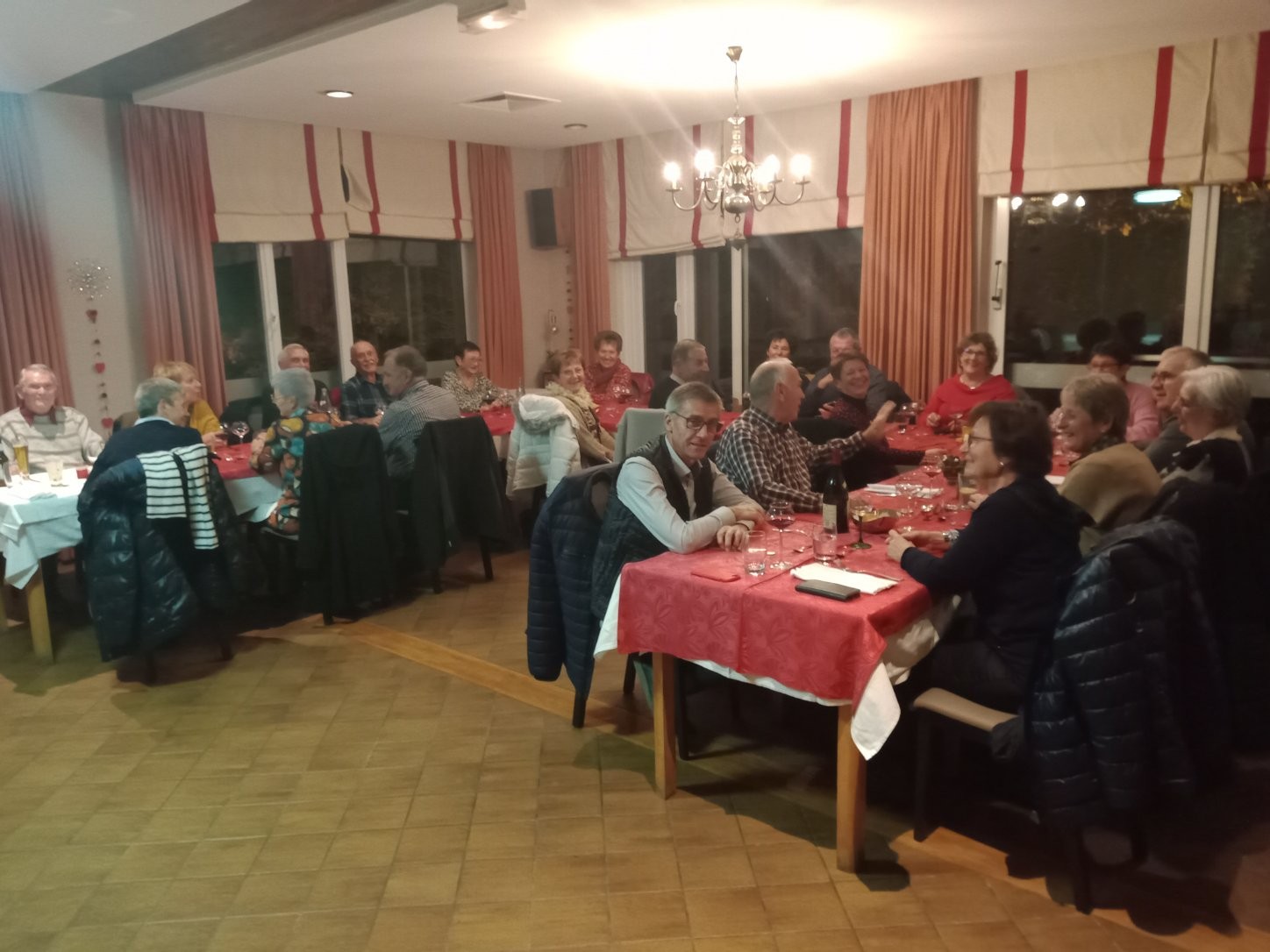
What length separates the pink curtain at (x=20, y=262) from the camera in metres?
5.22

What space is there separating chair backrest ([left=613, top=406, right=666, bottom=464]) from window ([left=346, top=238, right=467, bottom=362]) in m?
2.96

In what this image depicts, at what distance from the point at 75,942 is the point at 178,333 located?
424 centimetres

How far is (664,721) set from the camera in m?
2.79

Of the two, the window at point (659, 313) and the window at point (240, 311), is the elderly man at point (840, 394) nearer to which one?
the window at point (659, 313)

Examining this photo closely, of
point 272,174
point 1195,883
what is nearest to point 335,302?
point 272,174

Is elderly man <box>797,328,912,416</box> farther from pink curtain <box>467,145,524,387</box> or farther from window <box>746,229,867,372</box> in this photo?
pink curtain <box>467,145,524,387</box>

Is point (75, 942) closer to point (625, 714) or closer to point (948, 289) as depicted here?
point (625, 714)

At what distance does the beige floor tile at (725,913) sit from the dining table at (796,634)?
0.29 metres

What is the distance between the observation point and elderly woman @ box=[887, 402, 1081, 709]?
2.40 meters

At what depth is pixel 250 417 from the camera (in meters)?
6.26

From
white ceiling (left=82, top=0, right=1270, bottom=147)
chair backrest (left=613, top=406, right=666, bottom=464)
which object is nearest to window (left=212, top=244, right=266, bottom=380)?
white ceiling (left=82, top=0, right=1270, bottom=147)

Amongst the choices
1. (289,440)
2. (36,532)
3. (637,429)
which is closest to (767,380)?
(637,429)

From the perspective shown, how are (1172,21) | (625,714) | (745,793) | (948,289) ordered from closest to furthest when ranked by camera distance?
(745,793)
(625,714)
(1172,21)
(948,289)

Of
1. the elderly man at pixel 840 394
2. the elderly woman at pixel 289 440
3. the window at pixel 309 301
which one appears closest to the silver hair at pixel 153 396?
the elderly woman at pixel 289 440
